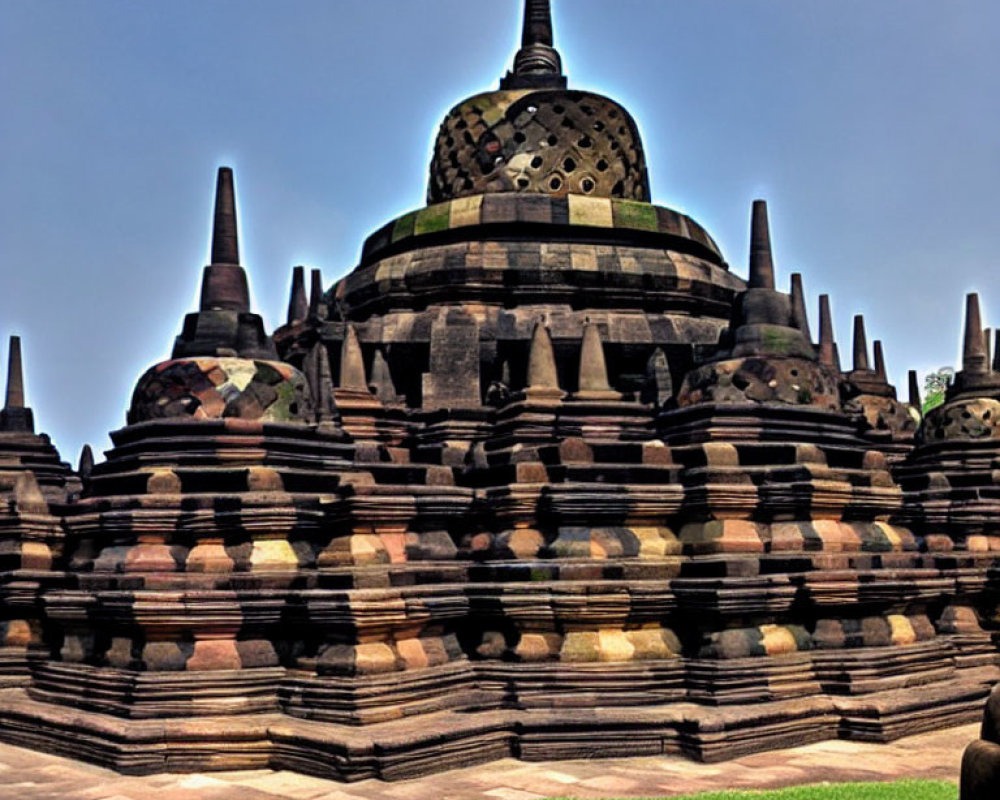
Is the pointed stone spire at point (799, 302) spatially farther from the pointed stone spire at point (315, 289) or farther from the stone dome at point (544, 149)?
the pointed stone spire at point (315, 289)

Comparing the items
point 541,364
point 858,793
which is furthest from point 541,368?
point 858,793

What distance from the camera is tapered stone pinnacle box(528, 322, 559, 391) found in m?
18.5

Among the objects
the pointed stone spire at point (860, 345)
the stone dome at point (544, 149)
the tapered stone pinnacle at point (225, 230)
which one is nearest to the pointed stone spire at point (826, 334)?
the pointed stone spire at point (860, 345)

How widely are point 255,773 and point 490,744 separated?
6.70 feet

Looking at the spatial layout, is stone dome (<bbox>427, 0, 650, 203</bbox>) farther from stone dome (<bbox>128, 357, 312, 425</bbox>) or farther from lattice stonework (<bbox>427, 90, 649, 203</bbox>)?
stone dome (<bbox>128, 357, 312, 425</bbox>)

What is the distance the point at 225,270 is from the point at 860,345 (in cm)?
1709

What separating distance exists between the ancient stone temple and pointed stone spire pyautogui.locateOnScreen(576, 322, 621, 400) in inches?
10.6

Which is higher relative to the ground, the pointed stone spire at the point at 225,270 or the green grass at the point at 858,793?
the pointed stone spire at the point at 225,270

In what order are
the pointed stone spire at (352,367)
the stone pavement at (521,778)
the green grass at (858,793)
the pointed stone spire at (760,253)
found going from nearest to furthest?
the green grass at (858,793) < the stone pavement at (521,778) < the pointed stone spire at (760,253) < the pointed stone spire at (352,367)

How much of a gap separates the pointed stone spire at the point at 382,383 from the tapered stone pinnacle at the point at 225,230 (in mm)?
6278

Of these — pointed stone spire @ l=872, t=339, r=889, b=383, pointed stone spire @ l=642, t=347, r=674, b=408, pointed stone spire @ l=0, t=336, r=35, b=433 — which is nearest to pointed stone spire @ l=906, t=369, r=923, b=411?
pointed stone spire @ l=872, t=339, r=889, b=383

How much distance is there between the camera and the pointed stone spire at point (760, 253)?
54.6 ft

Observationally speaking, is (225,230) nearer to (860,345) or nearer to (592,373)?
(592,373)

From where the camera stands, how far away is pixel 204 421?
Result: 43.7 feet
